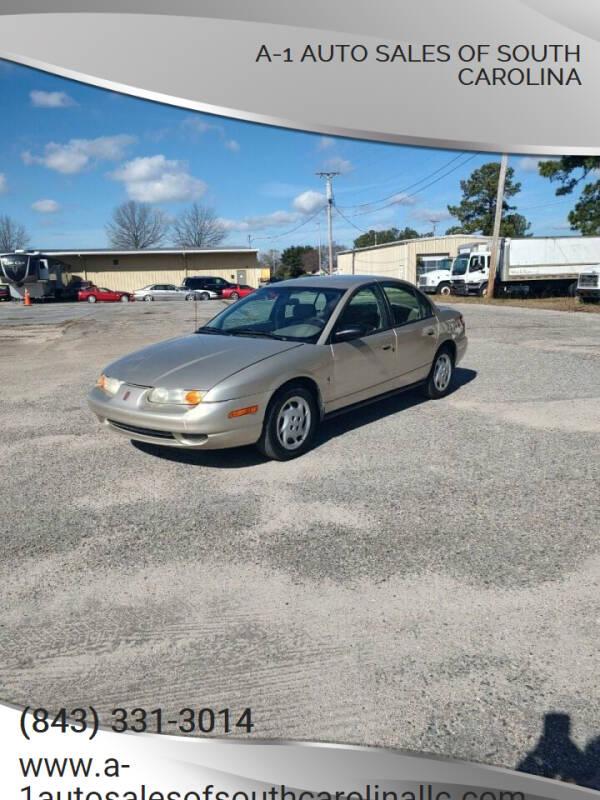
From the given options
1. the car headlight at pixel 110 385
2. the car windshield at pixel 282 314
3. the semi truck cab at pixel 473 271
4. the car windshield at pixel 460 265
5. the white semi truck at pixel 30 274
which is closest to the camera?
the car headlight at pixel 110 385

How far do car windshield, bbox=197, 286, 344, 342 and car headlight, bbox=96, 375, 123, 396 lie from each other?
4.06 ft

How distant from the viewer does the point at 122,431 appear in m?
5.09

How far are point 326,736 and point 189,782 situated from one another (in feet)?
1.72

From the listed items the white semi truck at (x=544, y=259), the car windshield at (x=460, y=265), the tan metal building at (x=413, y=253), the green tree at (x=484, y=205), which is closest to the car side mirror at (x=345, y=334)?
the white semi truck at (x=544, y=259)

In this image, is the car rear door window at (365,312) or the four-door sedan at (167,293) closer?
the car rear door window at (365,312)

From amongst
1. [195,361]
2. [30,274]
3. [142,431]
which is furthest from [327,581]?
[30,274]

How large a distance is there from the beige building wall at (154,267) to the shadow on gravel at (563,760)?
176 ft

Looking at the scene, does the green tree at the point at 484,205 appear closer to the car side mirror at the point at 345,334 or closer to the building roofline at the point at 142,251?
the building roofline at the point at 142,251

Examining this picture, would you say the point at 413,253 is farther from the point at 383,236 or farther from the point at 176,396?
the point at 383,236

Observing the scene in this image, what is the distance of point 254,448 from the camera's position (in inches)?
Result: 219

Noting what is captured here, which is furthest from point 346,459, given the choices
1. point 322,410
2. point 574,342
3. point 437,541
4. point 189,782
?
point 574,342

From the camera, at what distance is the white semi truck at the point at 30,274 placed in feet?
134

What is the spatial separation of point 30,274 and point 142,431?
4113 cm

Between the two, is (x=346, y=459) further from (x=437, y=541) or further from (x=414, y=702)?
(x=414, y=702)
